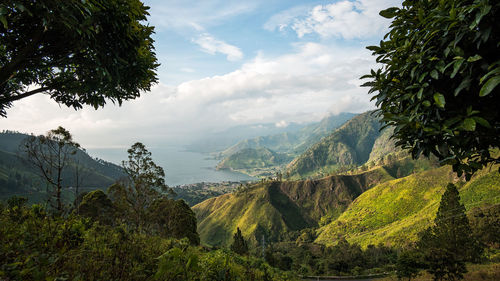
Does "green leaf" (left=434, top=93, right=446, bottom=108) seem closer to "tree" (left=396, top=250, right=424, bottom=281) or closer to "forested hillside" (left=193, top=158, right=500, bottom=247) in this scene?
"tree" (left=396, top=250, right=424, bottom=281)

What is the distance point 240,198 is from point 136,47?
131 m

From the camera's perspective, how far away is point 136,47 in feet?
15.0

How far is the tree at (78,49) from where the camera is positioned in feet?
10.5

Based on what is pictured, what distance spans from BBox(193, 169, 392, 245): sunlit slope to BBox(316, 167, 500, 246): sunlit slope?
1850 centimetres

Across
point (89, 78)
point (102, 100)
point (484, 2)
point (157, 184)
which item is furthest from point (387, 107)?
point (157, 184)

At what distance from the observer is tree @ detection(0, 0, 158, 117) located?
10.5 feet

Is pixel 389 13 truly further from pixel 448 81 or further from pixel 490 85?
pixel 490 85

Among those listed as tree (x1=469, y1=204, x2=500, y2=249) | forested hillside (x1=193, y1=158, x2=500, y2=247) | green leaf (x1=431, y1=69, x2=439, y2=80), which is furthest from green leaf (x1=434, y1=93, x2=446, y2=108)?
forested hillside (x1=193, y1=158, x2=500, y2=247)

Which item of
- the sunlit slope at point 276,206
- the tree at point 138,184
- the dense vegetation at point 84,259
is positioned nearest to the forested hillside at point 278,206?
the sunlit slope at point 276,206

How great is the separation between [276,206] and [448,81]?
126700 mm

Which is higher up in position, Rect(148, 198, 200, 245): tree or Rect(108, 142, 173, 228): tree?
Rect(108, 142, 173, 228): tree

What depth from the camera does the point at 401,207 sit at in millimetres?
89688

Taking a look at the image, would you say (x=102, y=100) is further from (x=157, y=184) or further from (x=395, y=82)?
(x=157, y=184)

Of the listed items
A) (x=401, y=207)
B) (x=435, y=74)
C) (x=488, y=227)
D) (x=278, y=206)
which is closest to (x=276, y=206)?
(x=278, y=206)
